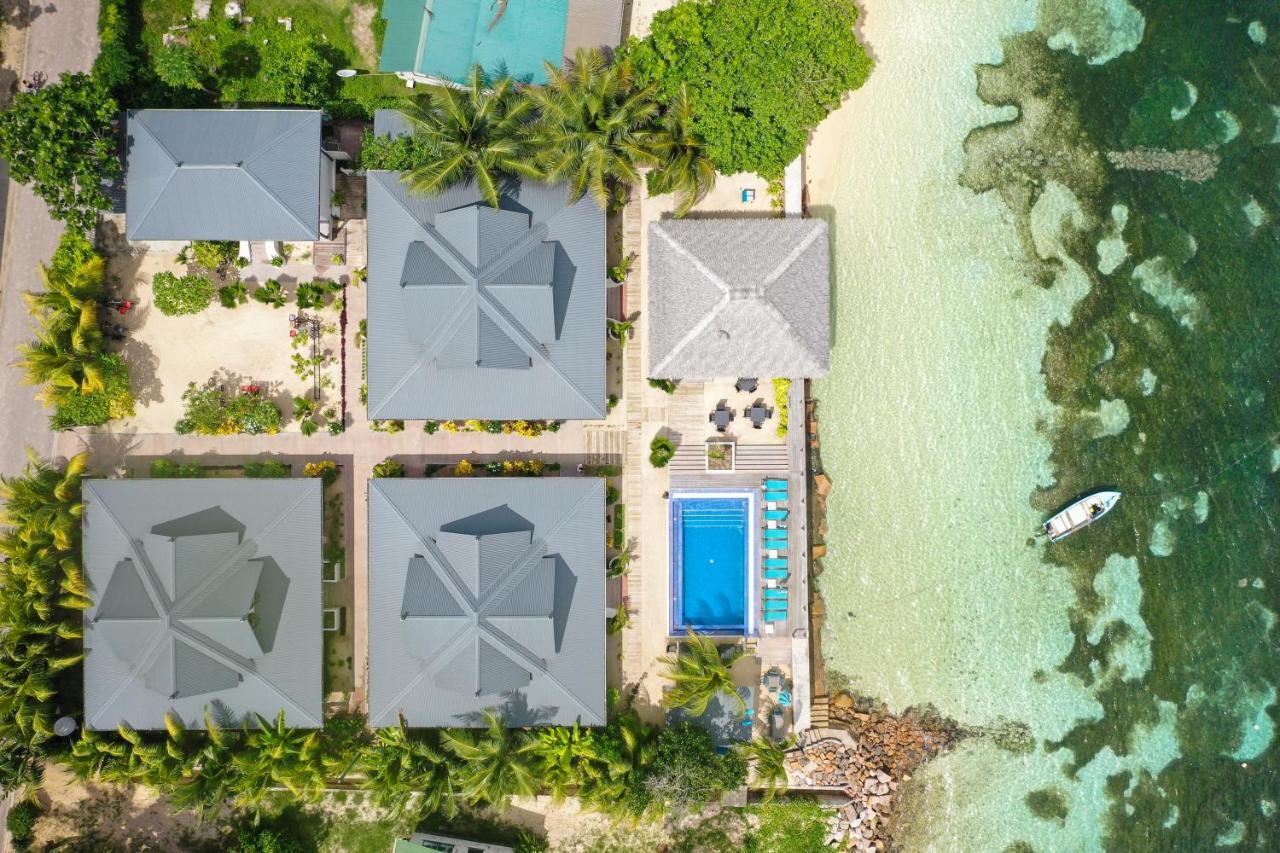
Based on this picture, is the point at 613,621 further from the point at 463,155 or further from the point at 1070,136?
the point at 1070,136

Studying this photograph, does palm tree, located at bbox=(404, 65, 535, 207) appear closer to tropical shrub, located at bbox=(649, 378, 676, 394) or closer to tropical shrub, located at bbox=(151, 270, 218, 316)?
tropical shrub, located at bbox=(649, 378, 676, 394)

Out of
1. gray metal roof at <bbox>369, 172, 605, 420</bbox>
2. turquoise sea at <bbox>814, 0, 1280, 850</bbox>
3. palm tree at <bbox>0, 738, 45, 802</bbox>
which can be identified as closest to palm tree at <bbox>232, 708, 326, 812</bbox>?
palm tree at <bbox>0, 738, 45, 802</bbox>

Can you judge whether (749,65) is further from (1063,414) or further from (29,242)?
(29,242)

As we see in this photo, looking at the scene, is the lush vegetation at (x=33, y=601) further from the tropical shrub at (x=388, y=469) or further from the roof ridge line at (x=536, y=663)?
the roof ridge line at (x=536, y=663)

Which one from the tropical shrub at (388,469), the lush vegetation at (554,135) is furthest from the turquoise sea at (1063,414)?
the tropical shrub at (388,469)

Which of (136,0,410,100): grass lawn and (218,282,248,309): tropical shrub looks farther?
(136,0,410,100): grass lawn

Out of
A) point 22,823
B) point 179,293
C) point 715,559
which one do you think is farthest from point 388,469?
point 22,823
